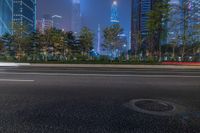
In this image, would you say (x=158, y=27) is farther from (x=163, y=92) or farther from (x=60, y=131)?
(x=60, y=131)

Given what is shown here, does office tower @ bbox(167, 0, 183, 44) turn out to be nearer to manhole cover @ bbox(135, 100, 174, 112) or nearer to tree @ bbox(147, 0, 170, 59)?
tree @ bbox(147, 0, 170, 59)

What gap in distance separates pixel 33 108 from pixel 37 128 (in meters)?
1.20

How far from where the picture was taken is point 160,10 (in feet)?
103

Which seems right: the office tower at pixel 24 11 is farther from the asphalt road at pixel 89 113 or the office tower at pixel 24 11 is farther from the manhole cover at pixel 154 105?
the manhole cover at pixel 154 105

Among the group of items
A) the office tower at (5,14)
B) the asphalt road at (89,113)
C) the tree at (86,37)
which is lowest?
the asphalt road at (89,113)

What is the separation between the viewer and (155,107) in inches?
189

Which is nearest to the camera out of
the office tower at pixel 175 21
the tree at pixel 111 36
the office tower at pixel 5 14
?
the office tower at pixel 175 21

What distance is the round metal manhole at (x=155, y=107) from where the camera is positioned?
4449 mm

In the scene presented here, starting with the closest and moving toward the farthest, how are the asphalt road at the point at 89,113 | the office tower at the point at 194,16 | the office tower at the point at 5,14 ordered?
the asphalt road at the point at 89,113 < the office tower at the point at 194,16 < the office tower at the point at 5,14

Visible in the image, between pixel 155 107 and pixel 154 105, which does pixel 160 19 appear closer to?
pixel 154 105

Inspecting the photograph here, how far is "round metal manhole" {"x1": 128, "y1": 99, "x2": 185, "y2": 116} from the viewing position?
14.6 ft

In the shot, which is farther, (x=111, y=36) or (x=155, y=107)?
(x=111, y=36)

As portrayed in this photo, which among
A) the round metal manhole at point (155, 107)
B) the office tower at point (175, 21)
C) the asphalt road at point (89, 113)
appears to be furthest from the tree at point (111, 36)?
the round metal manhole at point (155, 107)

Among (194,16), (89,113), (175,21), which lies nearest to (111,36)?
(175,21)
